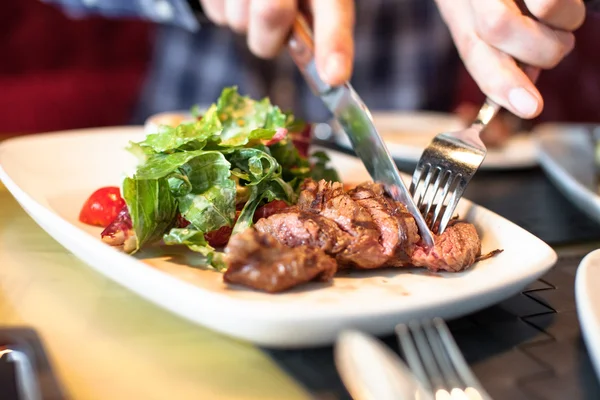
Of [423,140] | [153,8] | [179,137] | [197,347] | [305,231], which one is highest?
[153,8]

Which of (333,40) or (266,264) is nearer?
(266,264)

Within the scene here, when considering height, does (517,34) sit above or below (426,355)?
above

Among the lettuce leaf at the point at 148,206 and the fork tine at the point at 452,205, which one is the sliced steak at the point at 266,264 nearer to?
the lettuce leaf at the point at 148,206

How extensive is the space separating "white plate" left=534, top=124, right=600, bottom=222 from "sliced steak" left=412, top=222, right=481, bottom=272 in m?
0.74

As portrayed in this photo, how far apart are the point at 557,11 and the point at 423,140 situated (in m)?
1.34

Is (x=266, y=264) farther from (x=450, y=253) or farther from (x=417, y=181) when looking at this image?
(x=417, y=181)

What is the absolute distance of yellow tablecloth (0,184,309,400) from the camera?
3.35ft

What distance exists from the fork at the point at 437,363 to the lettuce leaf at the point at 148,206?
2.35 ft

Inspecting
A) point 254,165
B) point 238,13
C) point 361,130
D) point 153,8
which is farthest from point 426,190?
point 153,8

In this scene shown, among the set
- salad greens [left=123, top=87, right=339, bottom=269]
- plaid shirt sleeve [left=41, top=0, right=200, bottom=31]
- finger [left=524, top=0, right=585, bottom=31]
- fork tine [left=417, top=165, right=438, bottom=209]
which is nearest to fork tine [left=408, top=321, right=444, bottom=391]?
salad greens [left=123, top=87, right=339, bottom=269]

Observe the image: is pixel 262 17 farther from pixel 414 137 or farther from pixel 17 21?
pixel 17 21

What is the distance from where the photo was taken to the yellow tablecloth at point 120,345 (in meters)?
1.02

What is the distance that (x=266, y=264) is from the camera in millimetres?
1250

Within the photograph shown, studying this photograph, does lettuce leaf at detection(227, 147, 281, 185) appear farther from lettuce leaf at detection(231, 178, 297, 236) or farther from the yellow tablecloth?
the yellow tablecloth
